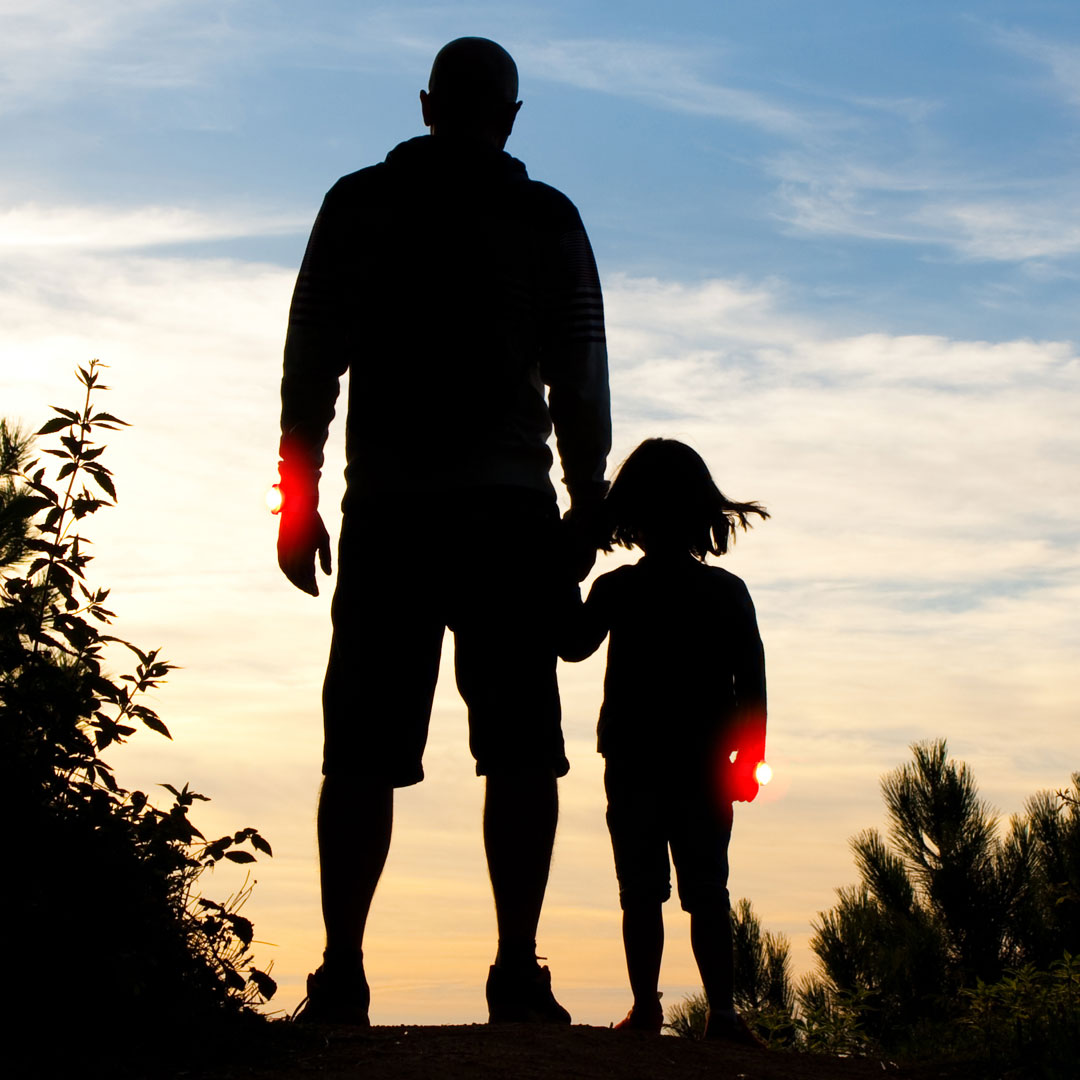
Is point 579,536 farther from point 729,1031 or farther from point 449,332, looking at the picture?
point 729,1031

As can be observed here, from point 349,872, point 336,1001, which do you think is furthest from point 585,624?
point 336,1001

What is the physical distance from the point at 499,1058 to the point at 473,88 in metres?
2.67

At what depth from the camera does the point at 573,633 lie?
384 cm

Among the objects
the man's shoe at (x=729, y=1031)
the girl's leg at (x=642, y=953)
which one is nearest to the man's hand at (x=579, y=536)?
the girl's leg at (x=642, y=953)

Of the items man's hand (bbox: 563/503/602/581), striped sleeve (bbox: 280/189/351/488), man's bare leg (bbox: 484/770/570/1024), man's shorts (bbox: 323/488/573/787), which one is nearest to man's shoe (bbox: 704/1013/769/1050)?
man's bare leg (bbox: 484/770/570/1024)

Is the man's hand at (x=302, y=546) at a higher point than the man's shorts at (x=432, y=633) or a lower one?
higher

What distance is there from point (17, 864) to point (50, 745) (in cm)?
31

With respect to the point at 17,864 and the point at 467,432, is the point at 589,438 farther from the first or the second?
the point at 17,864

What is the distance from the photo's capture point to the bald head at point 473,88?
3.89 meters

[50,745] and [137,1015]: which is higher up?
[50,745]

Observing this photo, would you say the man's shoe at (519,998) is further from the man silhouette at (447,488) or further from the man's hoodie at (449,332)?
the man's hoodie at (449,332)

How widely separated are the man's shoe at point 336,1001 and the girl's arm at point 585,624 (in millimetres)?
1063

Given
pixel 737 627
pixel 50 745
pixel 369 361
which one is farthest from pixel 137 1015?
pixel 737 627

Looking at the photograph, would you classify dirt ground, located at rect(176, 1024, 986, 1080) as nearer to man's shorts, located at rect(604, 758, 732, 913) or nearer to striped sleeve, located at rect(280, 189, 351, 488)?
man's shorts, located at rect(604, 758, 732, 913)
